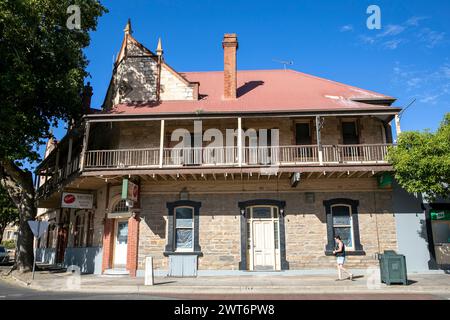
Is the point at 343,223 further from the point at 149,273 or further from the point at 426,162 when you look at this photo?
the point at 149,273

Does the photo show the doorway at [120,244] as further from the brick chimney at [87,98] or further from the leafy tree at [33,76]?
the brick chimney at [87,98]

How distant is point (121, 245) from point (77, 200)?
9.72ft

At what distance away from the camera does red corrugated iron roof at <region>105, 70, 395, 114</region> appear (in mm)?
16078

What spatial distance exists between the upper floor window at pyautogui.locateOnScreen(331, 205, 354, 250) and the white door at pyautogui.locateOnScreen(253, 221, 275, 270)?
2.60 metres

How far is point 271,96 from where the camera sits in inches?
709

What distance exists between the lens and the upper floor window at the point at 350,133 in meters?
16.5

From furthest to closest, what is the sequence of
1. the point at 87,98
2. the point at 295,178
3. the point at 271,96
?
the point at 87,98, the point at 271,96, the point at 295,178

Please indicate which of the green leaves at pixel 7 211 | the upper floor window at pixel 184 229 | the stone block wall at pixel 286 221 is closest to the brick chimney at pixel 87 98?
the stone block wall at pixel 286 221

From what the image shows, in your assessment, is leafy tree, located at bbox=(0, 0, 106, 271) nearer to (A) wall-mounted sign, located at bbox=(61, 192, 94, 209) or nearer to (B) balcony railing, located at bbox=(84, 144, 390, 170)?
(A) wall-mounted sign, located at bbox=(61, 192, 94, 209)

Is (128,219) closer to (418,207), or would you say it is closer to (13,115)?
(13,115)

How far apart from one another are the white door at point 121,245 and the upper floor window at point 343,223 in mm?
8887

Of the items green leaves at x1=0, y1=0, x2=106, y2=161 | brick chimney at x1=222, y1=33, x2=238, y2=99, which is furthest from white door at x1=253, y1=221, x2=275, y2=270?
green leaves at x1=0, y1=0, x2=106, y2=161

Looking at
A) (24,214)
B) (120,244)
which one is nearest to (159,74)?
(120,244)

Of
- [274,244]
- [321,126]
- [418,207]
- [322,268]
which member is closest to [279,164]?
[321,126]
